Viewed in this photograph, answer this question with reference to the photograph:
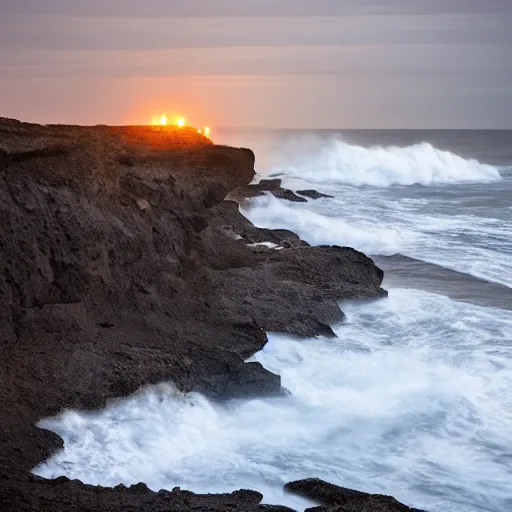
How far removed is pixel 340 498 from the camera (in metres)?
7.51

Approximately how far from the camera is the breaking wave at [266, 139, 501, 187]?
52250 mm

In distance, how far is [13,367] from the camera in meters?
8.98

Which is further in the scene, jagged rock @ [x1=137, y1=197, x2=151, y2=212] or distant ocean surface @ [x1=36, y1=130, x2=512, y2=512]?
jagged rock @ [x1=137, y1=197, x2=151, y2=212]

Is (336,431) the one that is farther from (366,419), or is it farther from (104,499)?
(104,499)

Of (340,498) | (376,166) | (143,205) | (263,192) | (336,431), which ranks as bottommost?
(340,498)

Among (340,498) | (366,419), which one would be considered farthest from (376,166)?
(340,498)

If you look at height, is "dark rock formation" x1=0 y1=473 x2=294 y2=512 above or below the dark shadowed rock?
below

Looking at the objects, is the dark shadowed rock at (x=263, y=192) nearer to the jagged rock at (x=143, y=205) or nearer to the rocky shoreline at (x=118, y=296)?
the rocky shoreline at (x=118, y=296)

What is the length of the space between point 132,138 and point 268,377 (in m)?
5.73

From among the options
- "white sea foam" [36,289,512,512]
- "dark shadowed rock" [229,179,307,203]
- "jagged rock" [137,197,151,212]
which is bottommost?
"white sea foam" [36,289,512,512]

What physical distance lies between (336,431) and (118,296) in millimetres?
3573

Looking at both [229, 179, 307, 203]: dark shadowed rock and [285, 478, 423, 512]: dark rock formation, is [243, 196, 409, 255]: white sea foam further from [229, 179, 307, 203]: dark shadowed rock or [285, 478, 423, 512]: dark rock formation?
[285, 478, 423, 512]: dark rock formation

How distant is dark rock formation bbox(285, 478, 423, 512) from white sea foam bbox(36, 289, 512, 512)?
6.7 inches

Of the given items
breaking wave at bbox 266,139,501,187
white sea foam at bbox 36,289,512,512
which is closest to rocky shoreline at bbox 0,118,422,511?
white sea foam at bbox 36,289,512,512
